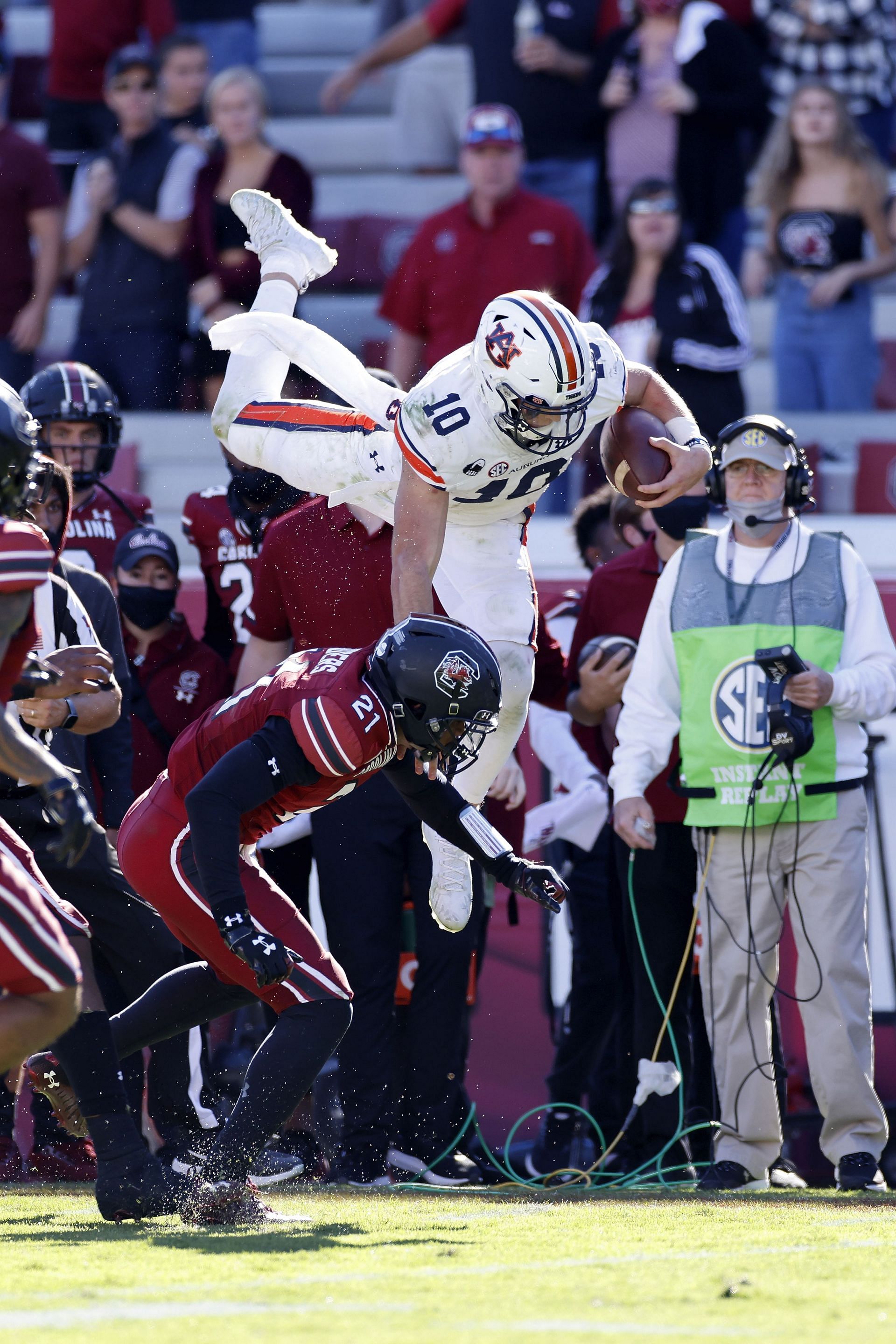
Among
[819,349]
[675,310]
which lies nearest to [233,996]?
[675,310]

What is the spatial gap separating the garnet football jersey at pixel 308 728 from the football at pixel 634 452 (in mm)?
1202

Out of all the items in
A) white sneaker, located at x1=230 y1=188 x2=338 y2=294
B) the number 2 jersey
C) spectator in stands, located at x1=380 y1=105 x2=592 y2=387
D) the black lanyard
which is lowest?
the black lanyard

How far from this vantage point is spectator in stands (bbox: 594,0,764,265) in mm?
8930

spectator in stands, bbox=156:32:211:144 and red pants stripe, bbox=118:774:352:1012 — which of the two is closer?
red pants stripe, bbox=118:774:352:1012

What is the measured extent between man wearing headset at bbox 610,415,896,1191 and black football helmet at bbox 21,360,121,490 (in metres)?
1.96

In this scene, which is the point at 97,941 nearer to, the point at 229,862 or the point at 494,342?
the point at 229,862

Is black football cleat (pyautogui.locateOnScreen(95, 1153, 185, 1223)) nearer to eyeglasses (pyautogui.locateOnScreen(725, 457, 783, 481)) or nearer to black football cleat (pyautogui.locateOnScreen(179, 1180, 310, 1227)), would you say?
black football cleat (pyautogui.locateOnScreen(179, 1180, 310, 1227))

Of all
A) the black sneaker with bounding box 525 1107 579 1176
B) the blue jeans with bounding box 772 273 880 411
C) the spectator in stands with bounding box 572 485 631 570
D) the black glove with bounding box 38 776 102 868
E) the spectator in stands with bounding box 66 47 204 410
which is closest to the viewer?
the black glove with bounding box 38 776 102 868

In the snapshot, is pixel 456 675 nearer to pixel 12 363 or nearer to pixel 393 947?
pixel 393 947

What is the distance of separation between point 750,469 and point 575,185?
4.01 metres

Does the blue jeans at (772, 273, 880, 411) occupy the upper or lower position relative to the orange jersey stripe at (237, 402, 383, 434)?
upper

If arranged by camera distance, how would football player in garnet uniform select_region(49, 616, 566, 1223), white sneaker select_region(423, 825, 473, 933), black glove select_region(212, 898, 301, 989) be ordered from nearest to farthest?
black glove select_region(212, 898, 301, 989)
football player in garnet uniform select_region(49, 616, 566, 1223)
white sneaker select_region(423, 825, 473, 933)

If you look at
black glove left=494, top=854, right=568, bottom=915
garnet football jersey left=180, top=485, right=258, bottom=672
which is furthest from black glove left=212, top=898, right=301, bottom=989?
garnet football jersey left=180, top=485, right=258, bottom=672

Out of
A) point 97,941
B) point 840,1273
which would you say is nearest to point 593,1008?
point 97,941
